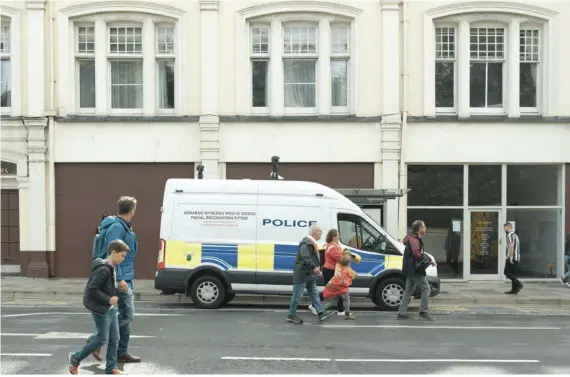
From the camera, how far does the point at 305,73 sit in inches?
741

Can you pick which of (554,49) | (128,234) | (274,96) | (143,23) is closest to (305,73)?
(274,96)

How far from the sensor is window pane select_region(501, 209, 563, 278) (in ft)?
61.5

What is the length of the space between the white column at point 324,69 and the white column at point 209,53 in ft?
9.49

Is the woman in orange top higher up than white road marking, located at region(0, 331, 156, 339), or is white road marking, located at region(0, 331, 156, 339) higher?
the woman in orange top

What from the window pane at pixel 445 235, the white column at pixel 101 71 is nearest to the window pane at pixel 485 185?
the window pane at pixel 445 235

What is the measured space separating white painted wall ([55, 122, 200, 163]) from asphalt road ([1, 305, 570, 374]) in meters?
6.52

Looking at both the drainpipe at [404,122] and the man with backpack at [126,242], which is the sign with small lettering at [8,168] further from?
the man with backpack at [126,242]

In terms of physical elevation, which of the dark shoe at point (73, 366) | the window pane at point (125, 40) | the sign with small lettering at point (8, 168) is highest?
the window pane at point (125, 40)

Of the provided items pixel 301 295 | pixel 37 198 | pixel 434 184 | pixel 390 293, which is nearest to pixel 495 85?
pixel 434 184

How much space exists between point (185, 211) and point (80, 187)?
21.0 ft

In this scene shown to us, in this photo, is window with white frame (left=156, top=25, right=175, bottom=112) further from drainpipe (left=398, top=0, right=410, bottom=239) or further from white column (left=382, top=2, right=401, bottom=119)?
drainpipe (left=398, top=0, right=410, bottom=239)

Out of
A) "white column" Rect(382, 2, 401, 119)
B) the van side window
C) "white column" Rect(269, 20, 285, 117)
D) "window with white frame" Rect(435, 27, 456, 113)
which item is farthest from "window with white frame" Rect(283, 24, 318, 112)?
the van side window

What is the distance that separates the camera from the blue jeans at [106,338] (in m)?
7.19

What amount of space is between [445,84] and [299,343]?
11.5 meters
